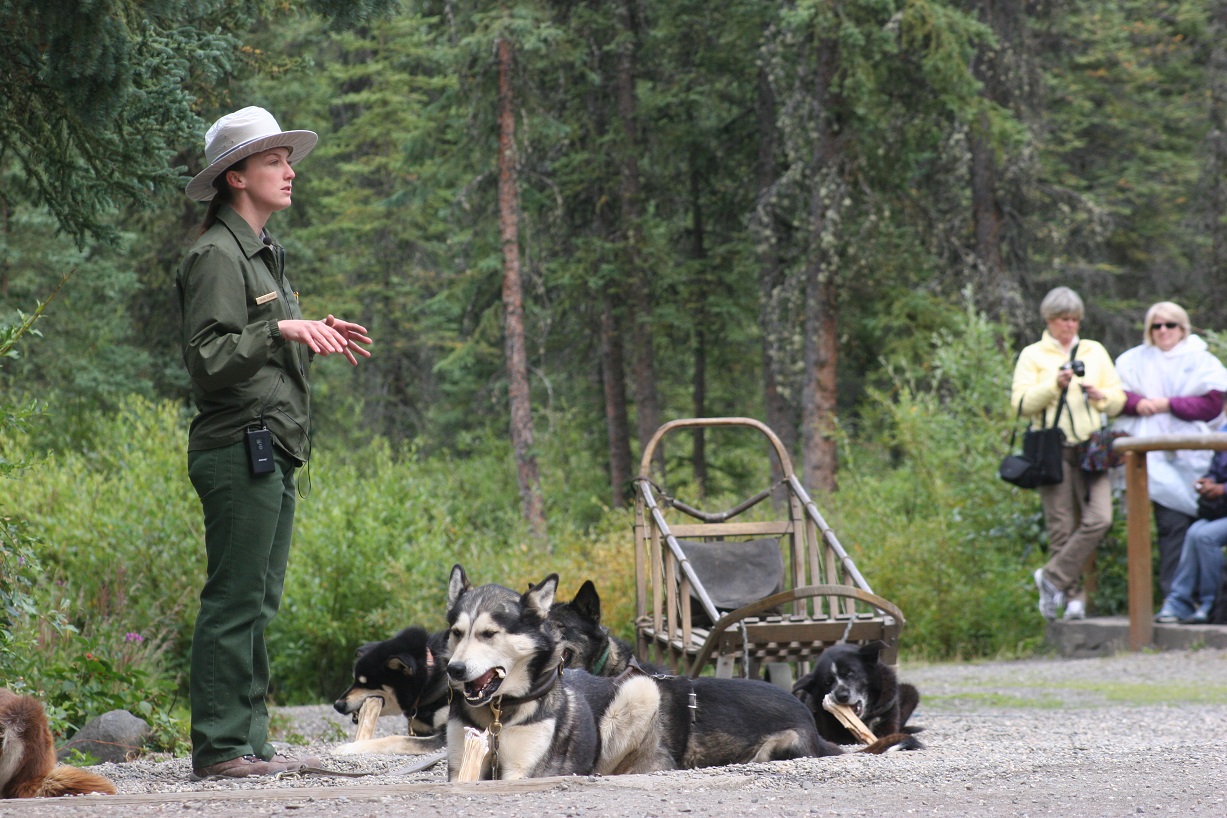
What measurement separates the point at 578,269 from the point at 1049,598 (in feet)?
43.5

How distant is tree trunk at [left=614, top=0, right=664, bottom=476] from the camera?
23219mm

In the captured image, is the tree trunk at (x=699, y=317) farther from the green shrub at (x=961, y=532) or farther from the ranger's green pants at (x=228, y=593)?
the ranger's green pants at (x=228, y=593)

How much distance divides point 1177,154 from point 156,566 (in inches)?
1046

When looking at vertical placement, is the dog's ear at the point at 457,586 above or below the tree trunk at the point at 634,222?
below

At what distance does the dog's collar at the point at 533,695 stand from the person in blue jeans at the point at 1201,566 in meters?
7.39

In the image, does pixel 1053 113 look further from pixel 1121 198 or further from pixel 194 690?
pixel 194 690

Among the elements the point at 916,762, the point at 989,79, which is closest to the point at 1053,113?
the point at 989,79

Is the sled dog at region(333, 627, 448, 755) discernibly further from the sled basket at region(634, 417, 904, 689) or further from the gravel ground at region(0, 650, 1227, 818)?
the sled basket at region(634, 417, 904, 689)

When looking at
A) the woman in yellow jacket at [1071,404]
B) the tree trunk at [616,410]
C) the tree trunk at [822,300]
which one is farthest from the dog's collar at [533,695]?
the tree trunk at [616,410]

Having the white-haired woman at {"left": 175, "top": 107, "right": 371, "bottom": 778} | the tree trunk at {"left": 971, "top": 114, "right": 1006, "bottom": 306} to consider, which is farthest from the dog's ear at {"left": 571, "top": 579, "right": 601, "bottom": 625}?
the tree trunk at {"left": 971, "top": 114, "right": 1006, "bottom": 306}

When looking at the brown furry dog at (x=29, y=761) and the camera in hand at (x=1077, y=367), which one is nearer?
the brown furry dog at (x=29, y=761)

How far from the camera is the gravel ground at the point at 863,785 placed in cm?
395

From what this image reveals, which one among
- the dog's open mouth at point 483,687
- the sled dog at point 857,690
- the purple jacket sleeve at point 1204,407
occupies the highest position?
the purple jacket sleeve at point 1204,407

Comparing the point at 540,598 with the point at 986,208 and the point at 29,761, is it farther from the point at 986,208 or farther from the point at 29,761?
the point at 986,208
